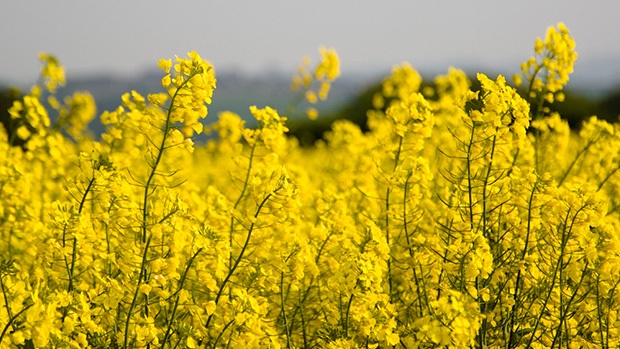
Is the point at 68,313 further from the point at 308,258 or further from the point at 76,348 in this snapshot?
the point at 308,258

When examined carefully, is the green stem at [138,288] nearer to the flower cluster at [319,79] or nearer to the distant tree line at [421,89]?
the flower cluster at [319,79]

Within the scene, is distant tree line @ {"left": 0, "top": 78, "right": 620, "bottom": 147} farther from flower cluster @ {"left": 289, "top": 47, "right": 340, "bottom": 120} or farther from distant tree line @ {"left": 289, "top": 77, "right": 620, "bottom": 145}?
flower cluster @ {"left": 289, "top": 47, "right": 340, "bottom": 120}

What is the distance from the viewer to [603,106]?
1989 centimetres

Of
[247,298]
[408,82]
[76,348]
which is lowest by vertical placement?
[76,348]

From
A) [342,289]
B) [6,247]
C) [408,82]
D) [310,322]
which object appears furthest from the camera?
[408,82]

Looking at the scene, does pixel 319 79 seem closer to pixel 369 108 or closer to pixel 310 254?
pixel 310 254

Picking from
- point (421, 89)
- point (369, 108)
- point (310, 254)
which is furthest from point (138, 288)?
point (369, 108)

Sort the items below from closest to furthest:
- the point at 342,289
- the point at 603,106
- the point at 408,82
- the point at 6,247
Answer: the point at 342,289 < the point at 6,247 < the point at 408,82 < the point at 603,106

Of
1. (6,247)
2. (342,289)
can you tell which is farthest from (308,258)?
(6,247)

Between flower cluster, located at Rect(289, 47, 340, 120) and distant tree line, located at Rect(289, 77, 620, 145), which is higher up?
distant tree line, located at Rect(289, 77, 620, 145)

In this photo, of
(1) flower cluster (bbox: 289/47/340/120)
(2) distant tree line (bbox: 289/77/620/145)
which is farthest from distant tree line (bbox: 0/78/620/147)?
(1) flower cluster (bbox: 289/47/340/120)

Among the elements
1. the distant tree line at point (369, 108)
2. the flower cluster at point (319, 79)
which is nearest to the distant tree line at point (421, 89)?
the distant tree line at point (369, 108)

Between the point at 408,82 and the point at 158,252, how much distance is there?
423cm

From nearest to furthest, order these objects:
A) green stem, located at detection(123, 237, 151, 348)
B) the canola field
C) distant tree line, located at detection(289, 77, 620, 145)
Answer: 1. green stem, located at detection(123, 237, 151, 348)
2. the canola field
3. distant tree line, located at detection(289, 77, 620, 145)
